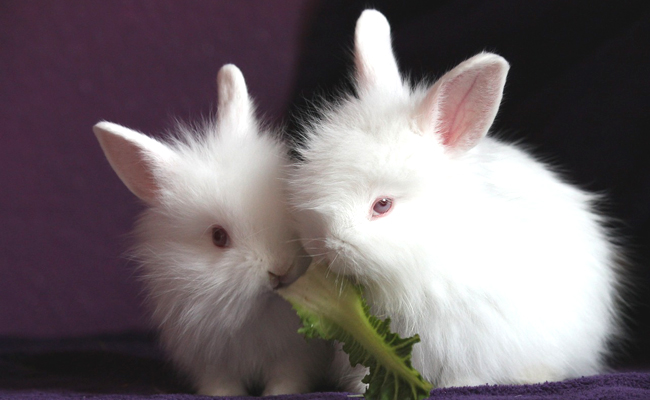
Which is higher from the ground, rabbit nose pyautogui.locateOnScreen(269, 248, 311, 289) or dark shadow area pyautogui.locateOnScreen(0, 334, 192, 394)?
rabbit nose pyautogui.locateOnScreen(269, 248, 311, 289)

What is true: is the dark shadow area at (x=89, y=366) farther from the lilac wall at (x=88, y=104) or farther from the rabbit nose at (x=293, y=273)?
the rabbit nose at (x=293, y=273)

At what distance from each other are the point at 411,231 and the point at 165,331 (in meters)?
0.69

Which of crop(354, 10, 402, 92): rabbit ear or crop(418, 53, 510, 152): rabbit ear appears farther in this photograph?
crop(354, 10, 402, 92): rabbit ear

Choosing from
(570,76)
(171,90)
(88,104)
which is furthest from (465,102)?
A: (88,104)

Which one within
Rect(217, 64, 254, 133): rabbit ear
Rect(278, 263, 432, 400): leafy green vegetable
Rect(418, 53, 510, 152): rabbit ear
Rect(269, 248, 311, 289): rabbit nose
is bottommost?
Rect(278, 263, 432, 400): leafy green vegetable

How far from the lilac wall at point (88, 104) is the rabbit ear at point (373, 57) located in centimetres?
89

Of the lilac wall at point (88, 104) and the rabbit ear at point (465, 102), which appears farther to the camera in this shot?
the lilac wall at point (88, 104)

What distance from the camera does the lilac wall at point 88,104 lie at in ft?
8.05

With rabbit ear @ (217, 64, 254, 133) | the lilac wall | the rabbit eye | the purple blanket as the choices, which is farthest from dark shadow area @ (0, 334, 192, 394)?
rabbit ear @ (217, 64, 254, 133)

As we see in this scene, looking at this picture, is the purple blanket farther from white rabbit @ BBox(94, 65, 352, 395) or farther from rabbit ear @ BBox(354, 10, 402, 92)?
rabbit ear @ BBox(354, 10, 402, 92)

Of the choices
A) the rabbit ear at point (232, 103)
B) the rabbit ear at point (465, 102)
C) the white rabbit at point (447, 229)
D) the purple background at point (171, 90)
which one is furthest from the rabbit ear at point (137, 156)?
the purple background at point (171, 90)

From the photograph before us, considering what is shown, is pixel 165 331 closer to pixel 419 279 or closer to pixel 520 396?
pixel 419 279

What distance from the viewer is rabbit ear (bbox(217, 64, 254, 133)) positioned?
5.66ft

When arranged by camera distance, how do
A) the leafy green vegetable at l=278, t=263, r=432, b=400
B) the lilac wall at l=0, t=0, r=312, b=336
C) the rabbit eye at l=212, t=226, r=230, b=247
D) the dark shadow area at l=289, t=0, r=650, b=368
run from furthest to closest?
the lilac wall at l=0, t=0, r=312, b=336
the dark shadow area at l=289, t=0, r=650, b=368
the rabbit eye at l=212, t=226, r=230, b=247
the leafy green vegetable at l=278, t=263, r=432, b=400
